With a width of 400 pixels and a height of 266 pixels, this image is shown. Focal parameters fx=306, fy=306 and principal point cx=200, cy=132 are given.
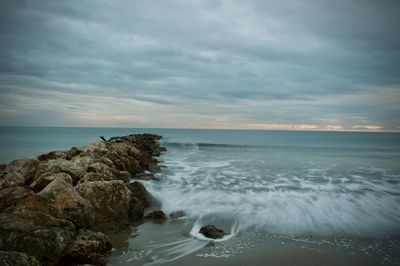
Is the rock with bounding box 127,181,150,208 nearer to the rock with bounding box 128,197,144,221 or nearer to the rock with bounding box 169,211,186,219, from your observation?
the rock with bounding box 169,211,186,219

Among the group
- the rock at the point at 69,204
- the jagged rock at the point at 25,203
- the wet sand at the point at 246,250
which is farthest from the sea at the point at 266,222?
the jagged rock at the point at 25,203

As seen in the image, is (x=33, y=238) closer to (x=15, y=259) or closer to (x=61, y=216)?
(x=15, y=259)

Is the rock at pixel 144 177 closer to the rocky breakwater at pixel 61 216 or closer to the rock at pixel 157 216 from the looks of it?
the rocky breakwater at pixel 61 216

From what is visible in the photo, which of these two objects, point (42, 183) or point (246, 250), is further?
point (42, 183)

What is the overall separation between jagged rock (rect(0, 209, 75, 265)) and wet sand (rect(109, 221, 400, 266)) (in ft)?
3.65

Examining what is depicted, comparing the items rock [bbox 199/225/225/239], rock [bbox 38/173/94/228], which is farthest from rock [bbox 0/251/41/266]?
rock [bbox 199/225/225/239]

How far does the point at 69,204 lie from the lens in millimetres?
6871

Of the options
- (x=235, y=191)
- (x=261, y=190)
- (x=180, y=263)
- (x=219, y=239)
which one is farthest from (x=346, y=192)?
(x=180, y=263)

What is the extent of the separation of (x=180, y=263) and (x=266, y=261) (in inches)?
68.3

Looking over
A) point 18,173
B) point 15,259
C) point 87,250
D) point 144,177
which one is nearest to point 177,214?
point 87,250

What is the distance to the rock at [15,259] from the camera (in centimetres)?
436

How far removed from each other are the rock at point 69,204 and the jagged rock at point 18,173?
2783 millimetres

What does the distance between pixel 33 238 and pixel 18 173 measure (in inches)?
233

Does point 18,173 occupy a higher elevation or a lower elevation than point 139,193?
higher
